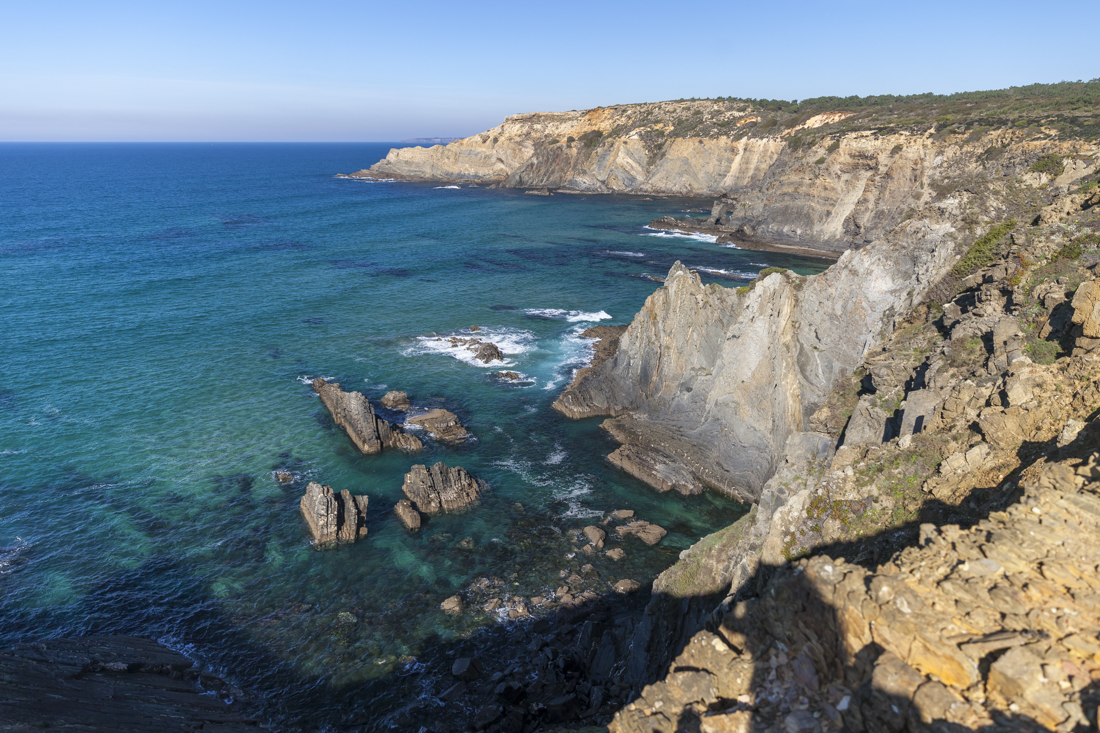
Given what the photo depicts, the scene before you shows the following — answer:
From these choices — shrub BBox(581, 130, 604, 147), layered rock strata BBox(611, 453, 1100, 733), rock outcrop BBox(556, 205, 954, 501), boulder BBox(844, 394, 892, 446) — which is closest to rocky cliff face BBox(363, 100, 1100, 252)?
shrub BBox(581, 130, 604, 147)

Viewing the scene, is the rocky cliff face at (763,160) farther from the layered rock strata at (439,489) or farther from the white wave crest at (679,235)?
the layered rock strata at (439,489)

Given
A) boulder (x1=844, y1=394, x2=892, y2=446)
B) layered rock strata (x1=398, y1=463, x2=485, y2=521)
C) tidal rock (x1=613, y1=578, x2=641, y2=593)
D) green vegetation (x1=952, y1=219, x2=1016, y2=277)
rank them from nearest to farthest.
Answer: boulder (x1=844, y1=394, x2=892, y2=446)
green vegetation (x1=952, y1=219, x2=1016, y2=277)
tidal rock (x1=613, y1=578, x2=641, y2=593)
layered rock strata (x1=398, y1=463, x2=485, y2=521)

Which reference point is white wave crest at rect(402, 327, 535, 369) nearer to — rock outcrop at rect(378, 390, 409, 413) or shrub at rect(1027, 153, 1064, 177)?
rock outcrop at rect(378, 390, 409, 413)

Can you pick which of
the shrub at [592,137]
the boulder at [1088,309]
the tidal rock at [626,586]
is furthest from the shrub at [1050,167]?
the shrub at [592,137]

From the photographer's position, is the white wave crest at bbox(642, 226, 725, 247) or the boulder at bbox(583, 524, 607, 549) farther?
the white wave crest at bbox(642, 226, 725, 247)

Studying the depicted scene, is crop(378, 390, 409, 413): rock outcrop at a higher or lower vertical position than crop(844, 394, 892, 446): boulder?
lower

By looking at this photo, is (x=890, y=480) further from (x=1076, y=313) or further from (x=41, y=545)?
(x=41, y=545)
